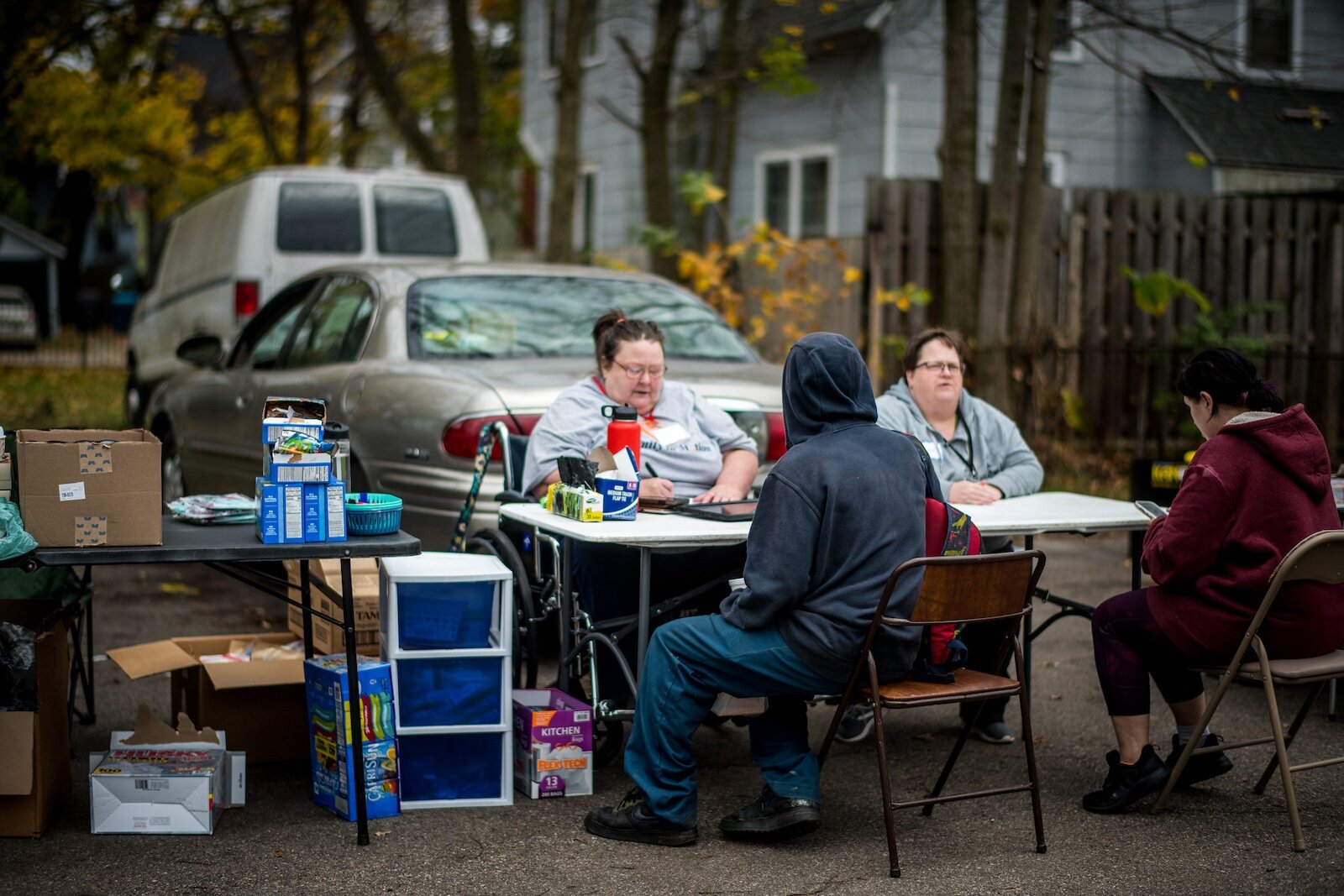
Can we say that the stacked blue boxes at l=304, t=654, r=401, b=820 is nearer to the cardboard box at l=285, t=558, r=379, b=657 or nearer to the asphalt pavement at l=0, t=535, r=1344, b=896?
the asphalt pavement at l=0, t=535, r=1344, b=896

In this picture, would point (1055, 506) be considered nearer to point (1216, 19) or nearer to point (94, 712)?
point (94, 712)

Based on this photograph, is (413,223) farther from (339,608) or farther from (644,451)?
(339,608)

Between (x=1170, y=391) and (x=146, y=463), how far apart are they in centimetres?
1079

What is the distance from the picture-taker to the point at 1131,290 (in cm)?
1368

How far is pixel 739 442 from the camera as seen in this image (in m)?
6.21

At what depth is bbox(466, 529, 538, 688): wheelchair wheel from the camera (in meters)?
5.31

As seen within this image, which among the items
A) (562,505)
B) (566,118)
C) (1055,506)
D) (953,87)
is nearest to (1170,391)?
(953,87)

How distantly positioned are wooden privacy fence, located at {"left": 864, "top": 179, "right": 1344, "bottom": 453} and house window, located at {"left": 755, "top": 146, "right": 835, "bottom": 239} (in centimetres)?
436

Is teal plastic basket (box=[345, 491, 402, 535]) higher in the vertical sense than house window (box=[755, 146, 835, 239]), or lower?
lower

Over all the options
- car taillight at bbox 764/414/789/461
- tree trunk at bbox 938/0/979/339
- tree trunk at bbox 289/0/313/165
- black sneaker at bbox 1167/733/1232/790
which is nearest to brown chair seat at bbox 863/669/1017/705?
black sneaker at bbox 1167/733/1232/790

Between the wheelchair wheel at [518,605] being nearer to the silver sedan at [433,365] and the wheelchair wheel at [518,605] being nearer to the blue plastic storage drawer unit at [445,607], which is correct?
the blue plastic storage drawer unit at [445,607]

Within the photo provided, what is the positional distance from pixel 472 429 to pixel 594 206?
16.1m

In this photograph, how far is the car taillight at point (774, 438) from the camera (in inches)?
270

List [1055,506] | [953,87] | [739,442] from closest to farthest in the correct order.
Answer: [1055,506]
[739,442]
[953,87]
